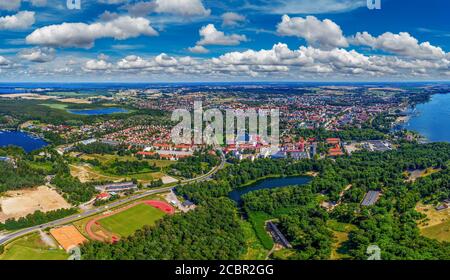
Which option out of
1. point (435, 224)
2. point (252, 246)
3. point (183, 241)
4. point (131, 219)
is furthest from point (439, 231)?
point (131, 219)

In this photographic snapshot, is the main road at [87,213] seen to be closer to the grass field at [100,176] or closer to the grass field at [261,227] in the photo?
the grass field at [100,176]

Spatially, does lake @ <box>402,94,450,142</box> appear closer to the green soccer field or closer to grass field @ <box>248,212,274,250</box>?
grass field @ <box>248,212,274,250</box>

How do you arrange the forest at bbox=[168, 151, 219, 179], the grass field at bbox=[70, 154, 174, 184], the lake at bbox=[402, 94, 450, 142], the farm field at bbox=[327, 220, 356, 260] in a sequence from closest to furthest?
the farm field at bbox=[327, 220, 356, 260] < the grass field at bbox=[70, 154, 174, 184] < the forest at bbox=[168, 151, 219, 179] < the lake at bbox=[402, 94, 450, 142]

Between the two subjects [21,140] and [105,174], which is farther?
[21,140]

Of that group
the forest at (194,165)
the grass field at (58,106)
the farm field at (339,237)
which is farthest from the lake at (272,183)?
the grass field at (58,106)

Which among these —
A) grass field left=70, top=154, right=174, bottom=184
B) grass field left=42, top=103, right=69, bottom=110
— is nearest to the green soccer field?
grass field left=70, top=154, right=174, bottom=184

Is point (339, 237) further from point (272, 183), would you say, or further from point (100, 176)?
point (100, 176)
